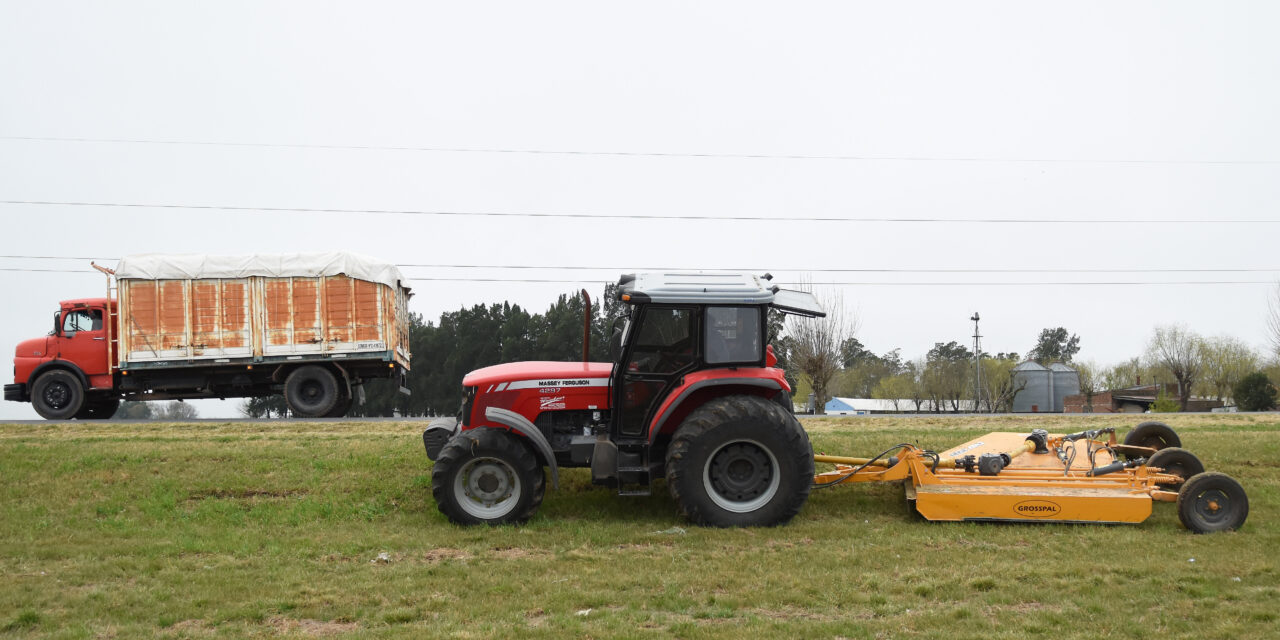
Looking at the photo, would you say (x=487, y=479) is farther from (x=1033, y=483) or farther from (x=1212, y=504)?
(x=1212, y=504)

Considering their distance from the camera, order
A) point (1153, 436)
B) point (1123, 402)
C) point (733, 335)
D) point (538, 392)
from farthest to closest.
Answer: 1. point (1123, 402)
2. point (1153, 436)
3. point (538, 392)
4. point (733, 335)

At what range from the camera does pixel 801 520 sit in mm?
8586

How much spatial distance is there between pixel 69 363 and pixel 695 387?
1570 cm

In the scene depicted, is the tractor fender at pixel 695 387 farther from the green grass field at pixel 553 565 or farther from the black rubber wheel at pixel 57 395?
the black rubber wheel at pixel 57 395

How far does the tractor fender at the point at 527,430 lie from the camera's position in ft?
27.2

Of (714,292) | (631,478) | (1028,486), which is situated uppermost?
(714,292)

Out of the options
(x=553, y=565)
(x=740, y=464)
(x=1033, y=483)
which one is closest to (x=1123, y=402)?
(x=1033, y=483)

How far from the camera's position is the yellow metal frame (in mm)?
8008

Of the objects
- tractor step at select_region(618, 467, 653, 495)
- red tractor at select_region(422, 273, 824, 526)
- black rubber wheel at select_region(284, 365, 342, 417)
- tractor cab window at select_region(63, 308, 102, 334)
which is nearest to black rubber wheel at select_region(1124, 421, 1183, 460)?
red tractor at select_region(422, 273, 824, 526)

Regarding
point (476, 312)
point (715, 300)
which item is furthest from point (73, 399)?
point (476, 312)

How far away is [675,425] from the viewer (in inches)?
336

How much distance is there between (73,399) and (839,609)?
704 inches

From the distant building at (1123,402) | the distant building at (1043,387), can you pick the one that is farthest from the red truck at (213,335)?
the distant building at (1043,387)

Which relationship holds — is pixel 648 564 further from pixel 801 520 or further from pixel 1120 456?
pixel 1120 456
